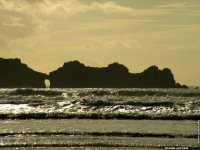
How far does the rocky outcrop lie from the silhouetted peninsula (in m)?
12.5

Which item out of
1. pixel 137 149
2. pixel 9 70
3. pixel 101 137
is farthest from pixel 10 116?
pixel 9 70

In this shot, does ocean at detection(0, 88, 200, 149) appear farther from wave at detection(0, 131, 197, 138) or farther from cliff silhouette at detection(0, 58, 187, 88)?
cliff silhouette at detection(0, 58, 187, 88)

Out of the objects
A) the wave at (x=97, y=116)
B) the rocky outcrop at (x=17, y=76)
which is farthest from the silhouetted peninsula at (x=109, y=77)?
the wave at (x=97, y=116)

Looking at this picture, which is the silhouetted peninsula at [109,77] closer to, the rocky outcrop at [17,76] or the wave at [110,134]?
the rocky outcrop at [17,76]

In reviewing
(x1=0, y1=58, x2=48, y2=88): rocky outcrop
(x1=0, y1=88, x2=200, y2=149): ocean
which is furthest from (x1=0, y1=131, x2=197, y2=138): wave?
(x1=0, y1=58, x2=48, y2=88): rocky outcrop

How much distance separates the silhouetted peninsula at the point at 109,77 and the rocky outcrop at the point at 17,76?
1250cm

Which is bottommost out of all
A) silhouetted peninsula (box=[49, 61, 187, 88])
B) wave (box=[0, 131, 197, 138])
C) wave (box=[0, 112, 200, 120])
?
wave (box=[0, 131, 197, 138])

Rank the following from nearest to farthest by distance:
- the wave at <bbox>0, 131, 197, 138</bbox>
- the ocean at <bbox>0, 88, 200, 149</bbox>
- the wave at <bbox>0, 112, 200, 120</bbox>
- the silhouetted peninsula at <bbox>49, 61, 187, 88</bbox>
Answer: the ocean at <bbox>0, 88, 200, 149</bbox> < the wave at <bbox>0, 131, 197, 138</bbox> < the wave at <bbox>0, 112, 200, 120</bbox> < the silhouetted peninsula at <bbox>49, 61, 187, 88</bbox>

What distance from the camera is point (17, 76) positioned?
6585 inches

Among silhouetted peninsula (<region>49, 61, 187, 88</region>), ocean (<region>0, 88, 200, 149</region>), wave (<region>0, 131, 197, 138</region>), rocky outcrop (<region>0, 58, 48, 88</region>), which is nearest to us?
ocean (<region>0, 88, 200, 149</region>)

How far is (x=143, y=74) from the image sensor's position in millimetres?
147750

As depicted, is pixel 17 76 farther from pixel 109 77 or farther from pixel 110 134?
pixel 110 134

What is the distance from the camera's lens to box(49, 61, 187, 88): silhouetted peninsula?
140 meters

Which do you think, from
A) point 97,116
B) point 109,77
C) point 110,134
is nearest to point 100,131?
point 110,134
